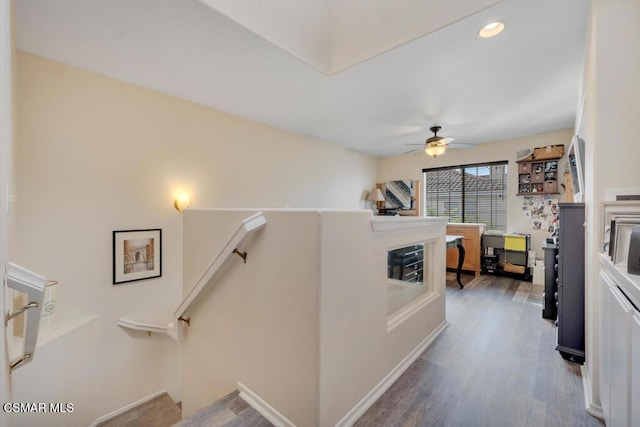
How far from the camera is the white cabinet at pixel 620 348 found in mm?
958

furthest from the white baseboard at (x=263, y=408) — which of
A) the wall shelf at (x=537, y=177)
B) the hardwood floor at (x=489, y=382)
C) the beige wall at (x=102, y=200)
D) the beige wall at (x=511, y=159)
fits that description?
the wall shelf at (x=537, y=177)

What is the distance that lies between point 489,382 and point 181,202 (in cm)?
371

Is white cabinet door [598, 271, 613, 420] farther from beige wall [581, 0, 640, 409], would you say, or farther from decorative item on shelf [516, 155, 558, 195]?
decorative item on shelf [516, 155, 558, 195]

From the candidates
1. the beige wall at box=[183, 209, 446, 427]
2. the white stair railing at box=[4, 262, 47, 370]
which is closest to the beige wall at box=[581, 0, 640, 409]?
the beige wall at box=[183, 209, 446, 427]

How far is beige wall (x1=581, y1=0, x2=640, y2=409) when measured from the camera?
63.1 inches

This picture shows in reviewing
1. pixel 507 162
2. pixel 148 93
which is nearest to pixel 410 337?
pixel 148 93

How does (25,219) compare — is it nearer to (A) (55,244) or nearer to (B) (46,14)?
(A) (55,244)

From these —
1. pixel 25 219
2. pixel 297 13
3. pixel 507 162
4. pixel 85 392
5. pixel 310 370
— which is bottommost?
pixel 85 392

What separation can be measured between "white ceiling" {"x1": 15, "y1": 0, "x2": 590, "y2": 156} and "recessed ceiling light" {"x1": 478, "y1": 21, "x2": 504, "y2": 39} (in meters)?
0.06

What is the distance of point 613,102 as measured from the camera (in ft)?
5.41

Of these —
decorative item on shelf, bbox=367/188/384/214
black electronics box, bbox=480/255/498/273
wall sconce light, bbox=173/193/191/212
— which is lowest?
black electronics box, bbox=480/255/498/273

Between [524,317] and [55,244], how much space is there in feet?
17.5

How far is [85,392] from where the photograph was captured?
256 cm

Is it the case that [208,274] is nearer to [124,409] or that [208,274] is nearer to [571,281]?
[124,409]
